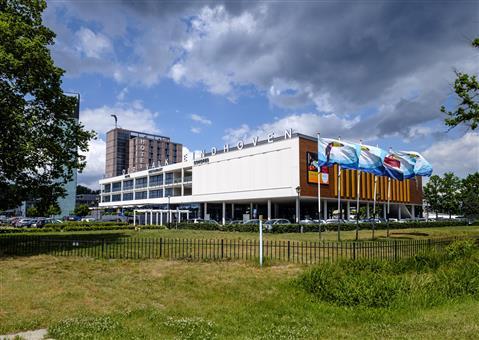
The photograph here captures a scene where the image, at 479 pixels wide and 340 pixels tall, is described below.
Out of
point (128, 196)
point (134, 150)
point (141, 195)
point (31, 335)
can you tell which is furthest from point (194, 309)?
point (134, 150)

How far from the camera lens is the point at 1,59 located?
1766cm

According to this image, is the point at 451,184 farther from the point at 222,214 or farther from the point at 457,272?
the point at 457,272

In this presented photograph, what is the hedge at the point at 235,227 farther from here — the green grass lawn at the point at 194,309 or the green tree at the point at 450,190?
the green tree at the point at 450,190

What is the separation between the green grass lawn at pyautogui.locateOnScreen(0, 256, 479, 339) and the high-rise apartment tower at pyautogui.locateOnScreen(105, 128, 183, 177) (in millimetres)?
143016

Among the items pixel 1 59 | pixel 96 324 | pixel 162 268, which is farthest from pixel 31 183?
pixel 96 324

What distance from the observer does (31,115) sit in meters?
21.1

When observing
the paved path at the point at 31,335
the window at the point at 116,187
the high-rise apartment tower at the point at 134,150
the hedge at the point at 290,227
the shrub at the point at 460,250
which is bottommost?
the paved path at the point at 31,335

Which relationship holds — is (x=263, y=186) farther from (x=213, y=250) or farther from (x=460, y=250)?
(x=460, y=250)

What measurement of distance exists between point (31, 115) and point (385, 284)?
18466 millimetres

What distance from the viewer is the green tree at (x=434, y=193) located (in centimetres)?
8975

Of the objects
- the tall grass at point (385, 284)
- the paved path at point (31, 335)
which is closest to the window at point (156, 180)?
the tall grass at point (385, 284)

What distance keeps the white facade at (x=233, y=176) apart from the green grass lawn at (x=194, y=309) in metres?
47.3

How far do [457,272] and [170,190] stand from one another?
8014 cm

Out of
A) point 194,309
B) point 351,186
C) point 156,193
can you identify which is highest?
point 156,193
